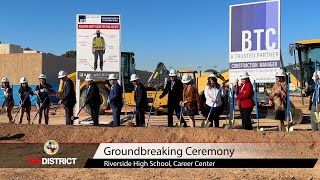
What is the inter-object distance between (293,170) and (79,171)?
3.75m

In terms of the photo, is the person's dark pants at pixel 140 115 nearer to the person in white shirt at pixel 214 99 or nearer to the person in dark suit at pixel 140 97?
the person in dark suit at pixel 140 97

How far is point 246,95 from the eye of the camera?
10062mm

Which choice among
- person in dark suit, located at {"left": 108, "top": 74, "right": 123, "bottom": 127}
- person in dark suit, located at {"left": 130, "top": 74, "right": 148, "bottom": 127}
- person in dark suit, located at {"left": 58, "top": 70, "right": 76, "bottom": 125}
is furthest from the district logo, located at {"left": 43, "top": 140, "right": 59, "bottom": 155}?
person in dark suit, located at {"left": 130, "top": 74, "right": 148, "bottom": 127}

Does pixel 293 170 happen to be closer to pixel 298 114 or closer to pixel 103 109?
pixel 298 114

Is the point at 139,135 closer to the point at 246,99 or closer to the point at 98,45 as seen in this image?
the point at 246,99

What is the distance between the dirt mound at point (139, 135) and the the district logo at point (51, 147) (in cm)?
47

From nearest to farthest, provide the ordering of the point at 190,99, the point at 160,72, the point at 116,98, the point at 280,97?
the point at 280,97 → the point at 190,99 → the point at 116,98 → the point at 160,72

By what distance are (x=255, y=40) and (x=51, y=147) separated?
6001mm

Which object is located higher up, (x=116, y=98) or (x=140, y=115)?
(x=116, y=98)

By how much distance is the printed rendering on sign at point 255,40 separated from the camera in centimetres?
1106

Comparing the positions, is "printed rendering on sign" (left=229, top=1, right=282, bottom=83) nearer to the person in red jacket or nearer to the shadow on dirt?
the person in red jacket

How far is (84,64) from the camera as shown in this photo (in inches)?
543

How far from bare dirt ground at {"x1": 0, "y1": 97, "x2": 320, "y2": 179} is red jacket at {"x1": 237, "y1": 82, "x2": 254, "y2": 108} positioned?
→ 90cm

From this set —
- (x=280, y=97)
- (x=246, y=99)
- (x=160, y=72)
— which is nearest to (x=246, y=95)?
(x=246, y=99)
